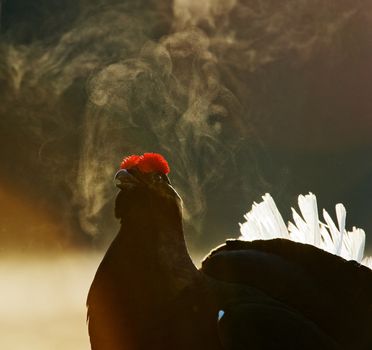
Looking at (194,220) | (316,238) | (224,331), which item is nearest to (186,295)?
(224,331)

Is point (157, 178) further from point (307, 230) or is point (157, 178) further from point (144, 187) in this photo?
point (307, 230)

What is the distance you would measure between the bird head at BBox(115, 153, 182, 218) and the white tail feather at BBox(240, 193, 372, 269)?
85 centimetres

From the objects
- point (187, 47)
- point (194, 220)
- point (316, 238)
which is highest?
point (187, 47)

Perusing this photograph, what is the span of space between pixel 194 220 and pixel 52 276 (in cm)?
298

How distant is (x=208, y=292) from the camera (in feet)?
10.9

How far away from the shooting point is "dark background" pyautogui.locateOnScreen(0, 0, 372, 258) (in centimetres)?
1239

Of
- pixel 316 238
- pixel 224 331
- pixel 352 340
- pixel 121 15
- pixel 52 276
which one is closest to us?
pixel 224 331

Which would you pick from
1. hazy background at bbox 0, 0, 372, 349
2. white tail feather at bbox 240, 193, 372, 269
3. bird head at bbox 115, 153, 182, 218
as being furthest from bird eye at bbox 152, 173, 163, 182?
hazy background at bbox 0, 0, 372, 349

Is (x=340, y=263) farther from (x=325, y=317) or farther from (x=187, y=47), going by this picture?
(x=187, y=47)

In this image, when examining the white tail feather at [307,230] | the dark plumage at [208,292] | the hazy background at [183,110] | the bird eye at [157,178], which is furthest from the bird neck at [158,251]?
the hazy background at [183,110]

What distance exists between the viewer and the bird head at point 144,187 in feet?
11.0

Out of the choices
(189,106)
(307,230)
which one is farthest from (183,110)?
(307,230)

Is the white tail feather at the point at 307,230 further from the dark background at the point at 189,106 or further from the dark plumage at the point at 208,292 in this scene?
the dark background at the point at 189,106

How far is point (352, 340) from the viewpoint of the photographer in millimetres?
3510
